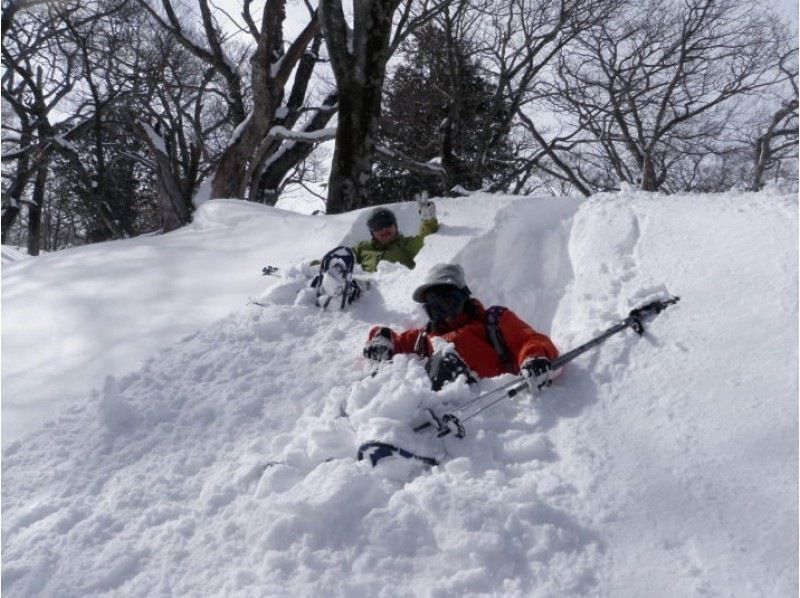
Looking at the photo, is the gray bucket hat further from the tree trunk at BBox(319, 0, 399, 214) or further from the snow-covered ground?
the tree trunk at BBox(319, 0, 399, 214)

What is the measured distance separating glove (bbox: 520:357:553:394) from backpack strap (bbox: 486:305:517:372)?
1.76 ft

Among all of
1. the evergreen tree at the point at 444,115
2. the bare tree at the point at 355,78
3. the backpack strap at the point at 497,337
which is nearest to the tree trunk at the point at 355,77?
the bare tree at the point at 355,78

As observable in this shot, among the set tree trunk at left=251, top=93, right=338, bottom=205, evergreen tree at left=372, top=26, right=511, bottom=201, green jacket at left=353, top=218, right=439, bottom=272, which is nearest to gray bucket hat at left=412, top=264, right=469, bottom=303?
green jacket at left=353, top=218, right=439, bottom=272

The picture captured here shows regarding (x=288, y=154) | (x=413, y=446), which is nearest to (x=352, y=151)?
(x=288, y=154)

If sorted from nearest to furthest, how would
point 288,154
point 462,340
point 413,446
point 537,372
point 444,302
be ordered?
point 413,446, point 537,372, point 462,340, point 444,302, point 288,154

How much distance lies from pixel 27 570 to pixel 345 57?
621cm

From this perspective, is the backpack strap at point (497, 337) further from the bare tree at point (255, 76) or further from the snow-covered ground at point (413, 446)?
the bare tree at point (255, 76)

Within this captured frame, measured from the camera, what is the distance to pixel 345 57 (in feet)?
23.0

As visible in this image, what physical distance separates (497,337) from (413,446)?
122 cm

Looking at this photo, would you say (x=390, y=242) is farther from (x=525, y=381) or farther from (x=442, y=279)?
(x=525, y=381)

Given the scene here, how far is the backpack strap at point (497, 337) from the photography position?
3340 millimetres

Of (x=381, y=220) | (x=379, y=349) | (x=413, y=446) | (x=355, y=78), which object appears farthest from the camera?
(x=355, y=78)

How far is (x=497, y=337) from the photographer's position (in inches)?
133

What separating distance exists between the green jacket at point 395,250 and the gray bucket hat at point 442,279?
1462mm
